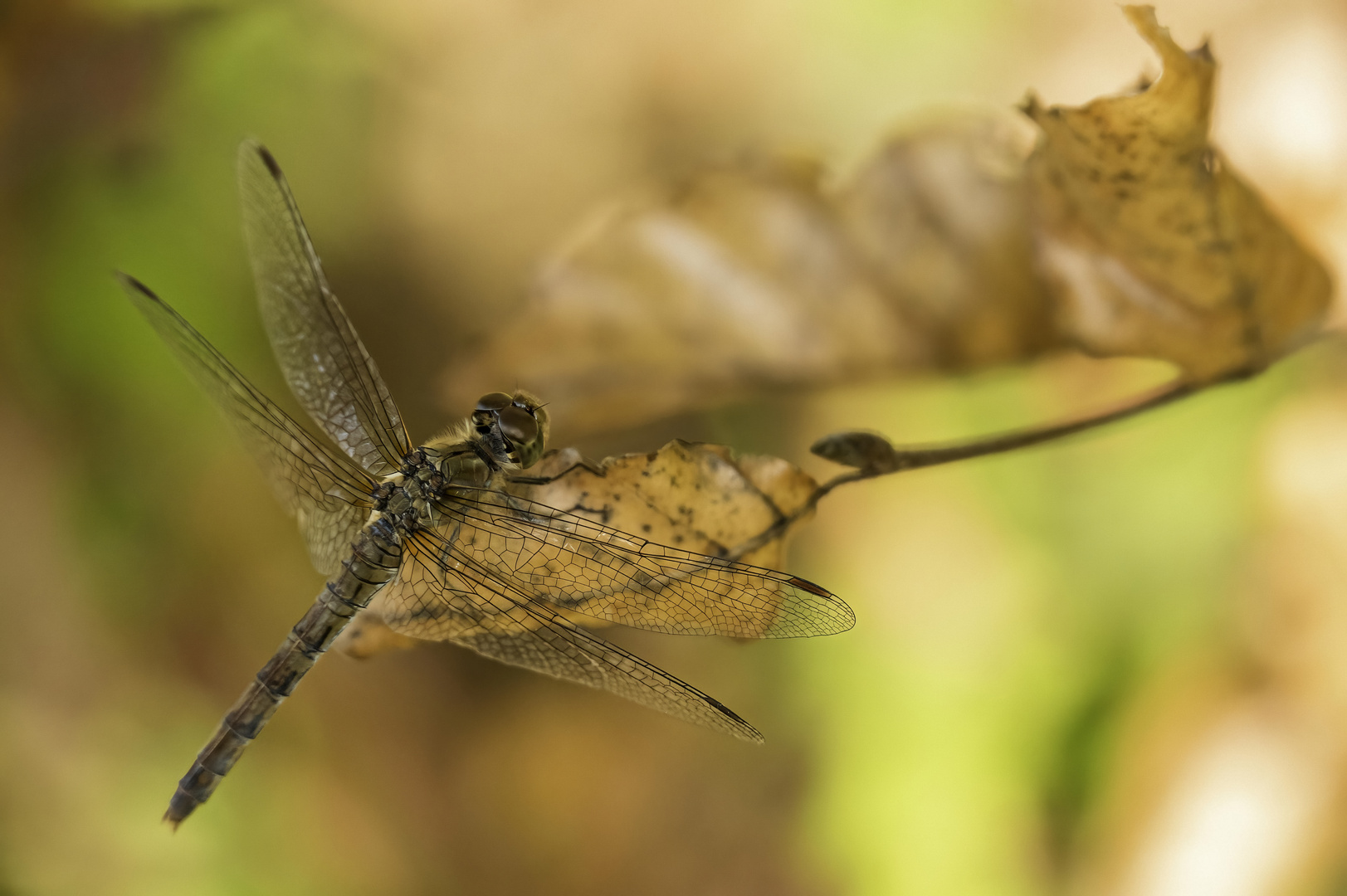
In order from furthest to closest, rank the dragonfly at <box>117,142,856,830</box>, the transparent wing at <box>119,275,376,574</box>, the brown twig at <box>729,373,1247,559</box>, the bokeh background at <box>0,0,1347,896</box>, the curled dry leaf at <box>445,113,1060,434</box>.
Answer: the bokeh background at <box>0,0,1347,896</box> < the curled dry leaf at <box>445,113,1060,434</box> < the transparent wing at <box>119,275,376,574</box> < the dragonfly at <box>117,142,856,830</box> < the brown twig at <box>729,373,1247,559</box>

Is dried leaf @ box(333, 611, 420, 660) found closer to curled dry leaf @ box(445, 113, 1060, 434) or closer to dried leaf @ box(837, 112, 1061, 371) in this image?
curled dry leaf @ box(445, 113, 1060, 434)

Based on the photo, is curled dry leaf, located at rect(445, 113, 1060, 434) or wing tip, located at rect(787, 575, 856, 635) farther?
curled dry leaf, located at rect(445, 113, 1060, 434)

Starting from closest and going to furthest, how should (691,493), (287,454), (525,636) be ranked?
(691,493), (525,636), (287,454)

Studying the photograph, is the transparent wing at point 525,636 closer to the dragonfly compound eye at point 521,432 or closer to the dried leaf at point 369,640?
the dried leaf at point 369,640

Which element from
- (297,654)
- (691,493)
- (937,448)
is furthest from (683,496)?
(297,654)

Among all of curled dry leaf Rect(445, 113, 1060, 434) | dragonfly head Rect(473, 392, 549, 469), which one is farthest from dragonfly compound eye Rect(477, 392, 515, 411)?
curled dry leaf Rect(445, 113, 1060, 434)

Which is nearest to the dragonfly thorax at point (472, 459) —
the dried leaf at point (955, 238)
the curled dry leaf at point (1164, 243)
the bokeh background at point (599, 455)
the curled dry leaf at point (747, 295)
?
the curled dry leaf at point (747, 295)

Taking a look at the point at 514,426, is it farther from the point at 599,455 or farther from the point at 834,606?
the point at 834,606

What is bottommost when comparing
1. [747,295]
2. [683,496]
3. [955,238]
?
[683,496]
